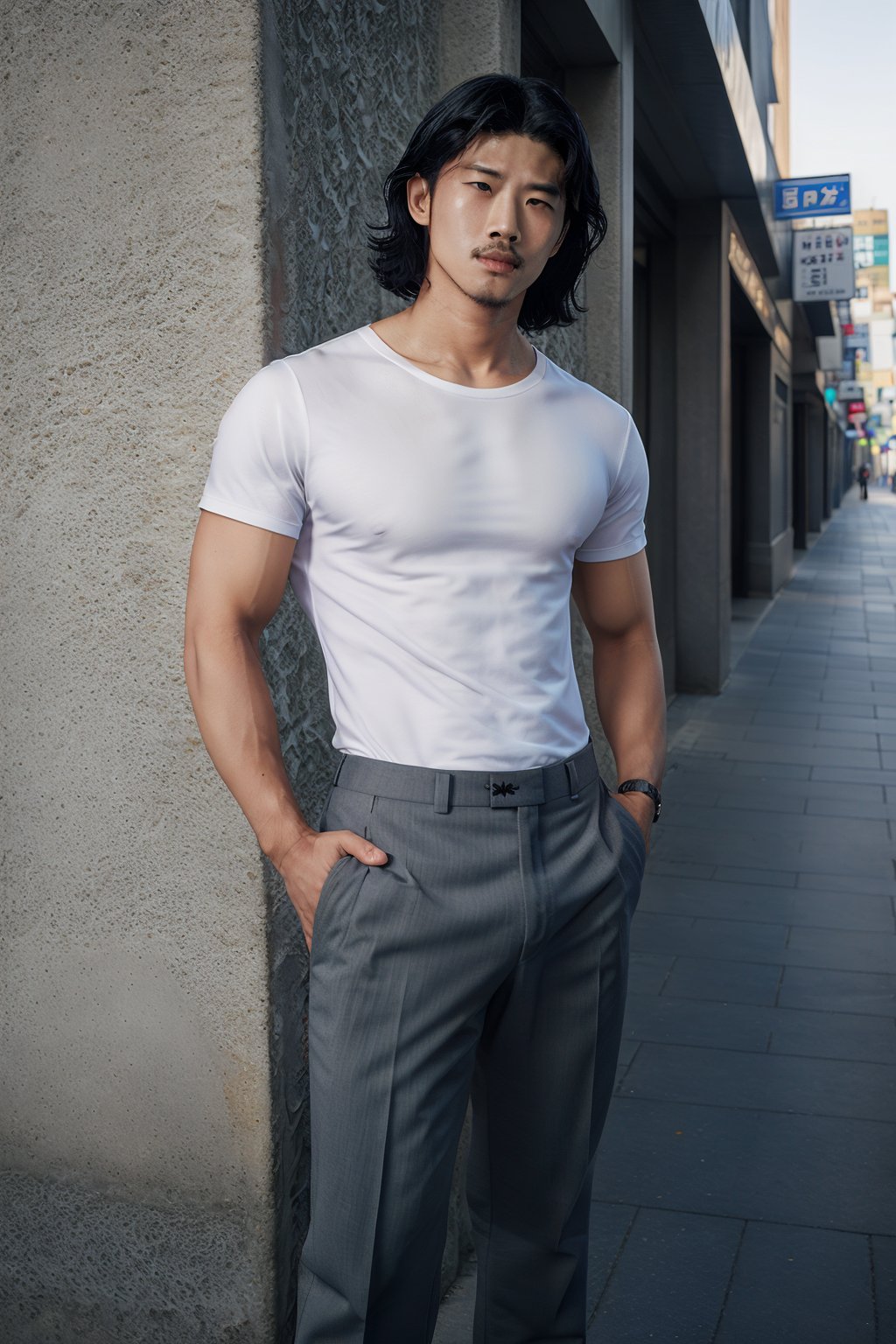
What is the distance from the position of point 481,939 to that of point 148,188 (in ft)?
4.30

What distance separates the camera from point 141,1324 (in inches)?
94.7

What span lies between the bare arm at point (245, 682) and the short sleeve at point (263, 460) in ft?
0.07

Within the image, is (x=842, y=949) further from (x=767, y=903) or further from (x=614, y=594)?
(x=614, y=594)

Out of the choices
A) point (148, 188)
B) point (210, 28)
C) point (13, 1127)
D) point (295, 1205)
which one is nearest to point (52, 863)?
point (13, 1127)

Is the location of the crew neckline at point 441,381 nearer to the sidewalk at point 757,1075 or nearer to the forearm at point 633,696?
the forearm at point 633,696

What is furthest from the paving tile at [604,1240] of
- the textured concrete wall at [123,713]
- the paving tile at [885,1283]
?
the textured concrete wall at [123,713]

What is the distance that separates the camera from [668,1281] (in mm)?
2887

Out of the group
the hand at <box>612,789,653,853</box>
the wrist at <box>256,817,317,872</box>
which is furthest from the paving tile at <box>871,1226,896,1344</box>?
the wrist at <box>256,817,317,872</box>

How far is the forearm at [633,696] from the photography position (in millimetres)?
2125

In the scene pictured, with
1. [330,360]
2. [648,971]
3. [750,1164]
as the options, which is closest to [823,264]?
[648,971]

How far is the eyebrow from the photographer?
1758 mm

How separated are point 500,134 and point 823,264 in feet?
49.4

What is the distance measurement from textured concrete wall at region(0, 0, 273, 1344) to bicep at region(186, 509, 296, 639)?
0.55 meters

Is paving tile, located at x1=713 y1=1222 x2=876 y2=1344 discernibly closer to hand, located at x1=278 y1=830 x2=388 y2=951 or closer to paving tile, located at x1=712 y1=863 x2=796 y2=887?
hand, located at x1=278 y1=830 x2=388 y2=951
